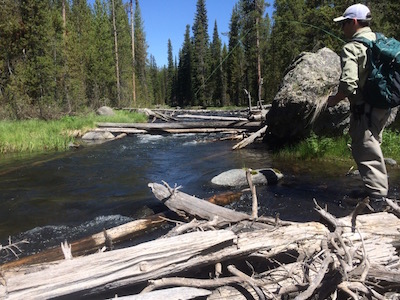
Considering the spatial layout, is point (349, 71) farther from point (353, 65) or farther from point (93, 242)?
point (93, 242)

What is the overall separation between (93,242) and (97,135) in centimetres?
1252

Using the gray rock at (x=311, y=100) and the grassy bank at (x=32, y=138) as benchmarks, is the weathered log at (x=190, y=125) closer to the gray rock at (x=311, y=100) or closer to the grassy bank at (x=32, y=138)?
the grassy bank at (x=32, y=138)

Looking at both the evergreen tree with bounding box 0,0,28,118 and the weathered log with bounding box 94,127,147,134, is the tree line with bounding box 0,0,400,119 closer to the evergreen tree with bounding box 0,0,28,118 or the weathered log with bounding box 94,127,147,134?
the evergreen tree with bounding box 0,0,28,118

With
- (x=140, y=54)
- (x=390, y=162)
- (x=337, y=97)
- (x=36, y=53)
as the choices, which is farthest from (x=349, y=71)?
(x=140, y=54)

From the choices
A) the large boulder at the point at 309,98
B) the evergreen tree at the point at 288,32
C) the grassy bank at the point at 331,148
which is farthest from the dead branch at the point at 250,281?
the evergreen tree at the point at 288,32

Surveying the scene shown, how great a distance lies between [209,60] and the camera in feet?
242

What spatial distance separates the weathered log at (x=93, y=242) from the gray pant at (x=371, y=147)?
297 centimetres

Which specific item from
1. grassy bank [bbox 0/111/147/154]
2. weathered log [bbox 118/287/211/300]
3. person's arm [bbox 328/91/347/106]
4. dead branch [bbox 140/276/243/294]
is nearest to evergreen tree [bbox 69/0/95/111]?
grassy bank [bbox 0/111/147/154]

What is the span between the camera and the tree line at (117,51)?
20.7m

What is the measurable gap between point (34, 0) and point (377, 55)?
22412mm

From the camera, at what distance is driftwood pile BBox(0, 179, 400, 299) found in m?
2.23

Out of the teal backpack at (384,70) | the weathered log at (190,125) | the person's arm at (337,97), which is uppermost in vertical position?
the teal backpack at (384,70)

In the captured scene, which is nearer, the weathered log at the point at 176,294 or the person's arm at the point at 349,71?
the weathered log at the point at 176,294

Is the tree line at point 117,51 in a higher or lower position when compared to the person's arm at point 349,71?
higher
